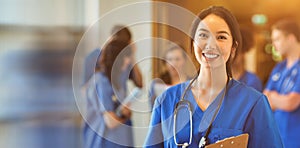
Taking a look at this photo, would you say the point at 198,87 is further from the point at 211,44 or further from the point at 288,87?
the point at 288,87

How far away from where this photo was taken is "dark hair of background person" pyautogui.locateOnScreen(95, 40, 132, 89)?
908mm

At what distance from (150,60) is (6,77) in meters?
0.42

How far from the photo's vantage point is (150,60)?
2.96 ft

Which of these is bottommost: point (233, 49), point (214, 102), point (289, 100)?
point (289, 100)

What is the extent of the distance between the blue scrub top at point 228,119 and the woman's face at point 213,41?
58mm

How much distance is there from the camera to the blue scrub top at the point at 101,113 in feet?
3.06

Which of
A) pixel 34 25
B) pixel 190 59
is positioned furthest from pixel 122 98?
pixel 34 25

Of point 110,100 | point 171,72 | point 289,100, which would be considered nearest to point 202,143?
point 171,72

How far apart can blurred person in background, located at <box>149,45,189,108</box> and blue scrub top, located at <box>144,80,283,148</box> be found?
0.09 feet

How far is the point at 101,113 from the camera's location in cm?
100

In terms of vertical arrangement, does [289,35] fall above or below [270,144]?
above

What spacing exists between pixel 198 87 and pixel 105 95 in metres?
0.27

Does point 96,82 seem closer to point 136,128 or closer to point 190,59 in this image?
point 136,128

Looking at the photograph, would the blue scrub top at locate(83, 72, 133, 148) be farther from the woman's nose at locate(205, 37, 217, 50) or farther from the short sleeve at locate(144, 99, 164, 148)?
the woman's nose at locate(205, 37, 217, 50)
